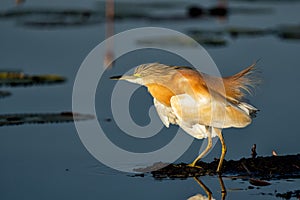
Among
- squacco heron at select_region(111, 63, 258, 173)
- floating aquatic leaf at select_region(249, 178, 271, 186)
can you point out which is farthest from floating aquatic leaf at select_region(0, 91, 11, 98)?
floating aquatic leaf at select_region(249, 178, 271, 186)

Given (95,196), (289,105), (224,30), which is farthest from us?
(224,30)

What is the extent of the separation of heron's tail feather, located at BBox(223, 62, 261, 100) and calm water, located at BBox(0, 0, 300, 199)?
795 millimetres

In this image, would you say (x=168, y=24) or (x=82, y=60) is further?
(x=168, y=24)

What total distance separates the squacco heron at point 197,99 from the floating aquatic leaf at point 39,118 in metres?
2.12

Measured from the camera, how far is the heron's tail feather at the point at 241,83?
7.55m

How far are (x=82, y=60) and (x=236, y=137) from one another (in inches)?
174

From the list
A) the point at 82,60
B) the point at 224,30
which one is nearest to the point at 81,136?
the point at 82,60

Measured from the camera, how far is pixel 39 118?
31.4 feet

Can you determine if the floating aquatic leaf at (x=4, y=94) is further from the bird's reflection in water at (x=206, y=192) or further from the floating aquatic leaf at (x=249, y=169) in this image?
the bird's reflection in water at (x=206, y=192)

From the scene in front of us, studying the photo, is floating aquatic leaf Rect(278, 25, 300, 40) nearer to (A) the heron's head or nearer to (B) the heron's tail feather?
(B) the heron's tail feather

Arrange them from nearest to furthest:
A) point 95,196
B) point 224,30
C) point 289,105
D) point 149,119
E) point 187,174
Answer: point 95,196, point 187,174, point 149,119, point 289,105, point 224,30

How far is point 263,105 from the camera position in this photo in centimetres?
1032

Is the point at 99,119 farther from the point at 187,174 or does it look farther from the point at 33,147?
the point at 187,174

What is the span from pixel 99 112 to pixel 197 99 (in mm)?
2781
